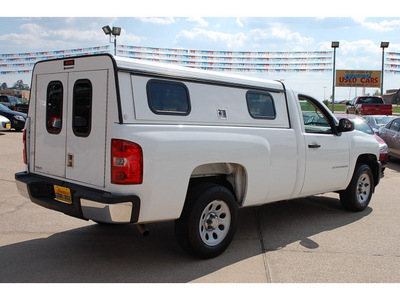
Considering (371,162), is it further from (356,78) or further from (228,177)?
(356,78)

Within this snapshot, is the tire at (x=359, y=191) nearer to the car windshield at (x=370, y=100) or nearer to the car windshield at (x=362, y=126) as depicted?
the car windshield at (x=362, y=126)

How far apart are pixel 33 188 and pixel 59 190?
0.44 m

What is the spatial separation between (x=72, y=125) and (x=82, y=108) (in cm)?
22

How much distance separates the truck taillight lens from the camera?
3635mm

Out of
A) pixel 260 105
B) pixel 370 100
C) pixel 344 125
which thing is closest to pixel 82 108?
pixel 260 105

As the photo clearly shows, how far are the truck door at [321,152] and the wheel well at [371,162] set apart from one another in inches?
31.0

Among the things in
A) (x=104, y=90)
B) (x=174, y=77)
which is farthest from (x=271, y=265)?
(x=104, y=90)

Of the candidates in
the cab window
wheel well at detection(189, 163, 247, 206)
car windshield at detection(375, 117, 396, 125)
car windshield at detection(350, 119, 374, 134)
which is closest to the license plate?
wheel well at detection(189, 163, 247, 206)

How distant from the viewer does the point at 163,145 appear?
3762mm

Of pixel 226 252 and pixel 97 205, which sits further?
pixel 226 252

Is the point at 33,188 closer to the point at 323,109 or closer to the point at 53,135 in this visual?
the point at 53,135

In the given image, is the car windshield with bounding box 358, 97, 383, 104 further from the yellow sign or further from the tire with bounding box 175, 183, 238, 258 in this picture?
the tire with bounding box 175, 183, 238, 258

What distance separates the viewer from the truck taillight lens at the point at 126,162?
11.9ft

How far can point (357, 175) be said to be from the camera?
641cm
